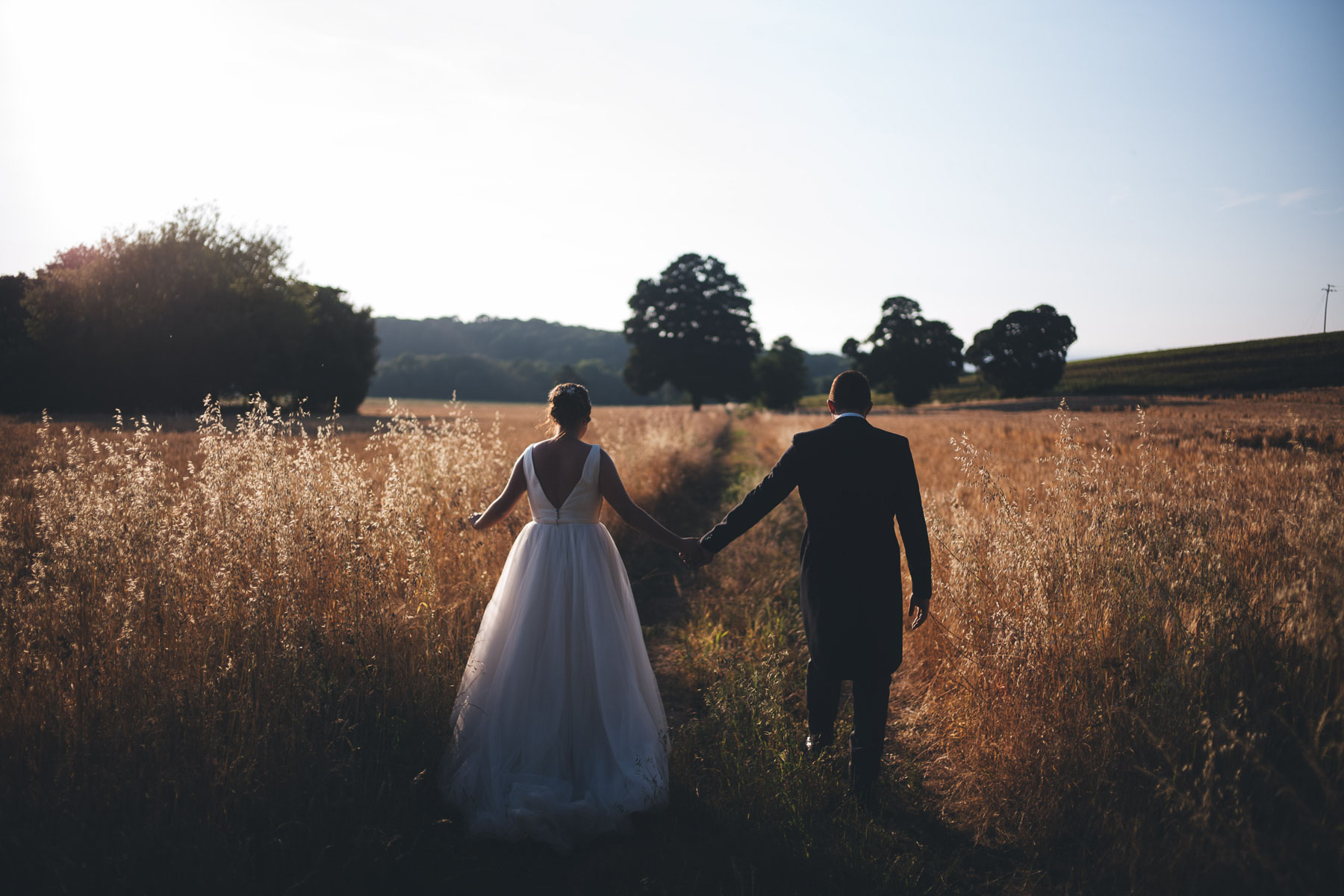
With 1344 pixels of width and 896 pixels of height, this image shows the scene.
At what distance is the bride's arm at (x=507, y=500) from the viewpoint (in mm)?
3760

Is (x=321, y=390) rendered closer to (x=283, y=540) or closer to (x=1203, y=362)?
(x=283, y=540)

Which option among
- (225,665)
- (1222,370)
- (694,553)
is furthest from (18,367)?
(1222,370)

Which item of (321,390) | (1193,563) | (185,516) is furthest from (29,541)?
(321,390)

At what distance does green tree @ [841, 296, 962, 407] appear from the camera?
140 ft

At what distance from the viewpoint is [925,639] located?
507 cm

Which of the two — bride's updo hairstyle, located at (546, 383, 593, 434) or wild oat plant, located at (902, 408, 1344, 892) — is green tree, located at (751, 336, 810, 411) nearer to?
wild oat plant, located at (902, 408, 1344, 892)

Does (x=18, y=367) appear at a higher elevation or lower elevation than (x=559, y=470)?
higher

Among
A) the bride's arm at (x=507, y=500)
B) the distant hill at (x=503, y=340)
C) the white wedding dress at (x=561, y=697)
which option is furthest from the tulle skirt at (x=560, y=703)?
the distant hill at (x=503, y=340)

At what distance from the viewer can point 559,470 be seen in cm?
363

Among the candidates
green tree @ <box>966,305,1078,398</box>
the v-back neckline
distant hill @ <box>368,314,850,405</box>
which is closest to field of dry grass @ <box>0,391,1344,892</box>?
the v-back neckline

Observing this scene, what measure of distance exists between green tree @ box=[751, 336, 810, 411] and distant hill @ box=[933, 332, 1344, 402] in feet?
118

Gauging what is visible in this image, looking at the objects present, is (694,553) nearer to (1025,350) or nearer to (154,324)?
(154,324)

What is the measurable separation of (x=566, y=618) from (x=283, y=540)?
1.93 m

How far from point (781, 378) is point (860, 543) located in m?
71.8
